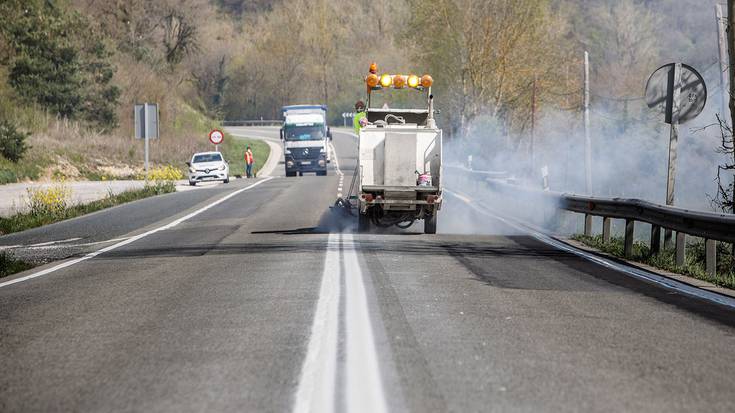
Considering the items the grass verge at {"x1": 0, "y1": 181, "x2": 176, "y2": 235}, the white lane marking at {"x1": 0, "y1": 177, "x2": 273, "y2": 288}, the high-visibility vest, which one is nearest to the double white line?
the white lane marking at {"x1": 0, "y1": 177, "x2": 273, "y2": 288}

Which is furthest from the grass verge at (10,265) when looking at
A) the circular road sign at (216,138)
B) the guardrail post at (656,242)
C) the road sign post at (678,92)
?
the circular road sign at (216,138)

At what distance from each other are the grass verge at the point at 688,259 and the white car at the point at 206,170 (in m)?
30.7

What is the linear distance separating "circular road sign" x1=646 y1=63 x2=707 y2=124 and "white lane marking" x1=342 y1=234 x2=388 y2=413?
696 centimetres

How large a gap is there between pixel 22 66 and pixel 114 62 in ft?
41.5

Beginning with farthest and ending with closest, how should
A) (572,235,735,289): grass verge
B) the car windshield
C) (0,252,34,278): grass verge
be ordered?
the car windshield < (0,252,34,278): grass verge < (572,235,735,289): grass verge

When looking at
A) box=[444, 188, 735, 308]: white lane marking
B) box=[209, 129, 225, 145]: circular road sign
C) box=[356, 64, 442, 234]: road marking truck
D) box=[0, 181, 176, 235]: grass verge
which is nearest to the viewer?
box=[444, 188, 735, 308]: white lane marking

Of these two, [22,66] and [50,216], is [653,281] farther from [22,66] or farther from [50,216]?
[22,66]

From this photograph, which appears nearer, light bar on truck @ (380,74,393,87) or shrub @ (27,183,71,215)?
light bar on truck @ (380,74,393,87)

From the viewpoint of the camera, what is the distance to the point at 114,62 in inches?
2680

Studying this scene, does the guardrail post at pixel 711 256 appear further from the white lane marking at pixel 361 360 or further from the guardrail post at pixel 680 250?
the white lane marking at pixel 361 360

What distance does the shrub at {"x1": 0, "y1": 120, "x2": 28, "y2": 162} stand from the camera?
4253cm

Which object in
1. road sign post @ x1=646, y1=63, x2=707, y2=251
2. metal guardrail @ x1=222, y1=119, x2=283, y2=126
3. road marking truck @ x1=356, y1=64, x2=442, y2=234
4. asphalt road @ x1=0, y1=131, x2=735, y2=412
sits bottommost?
asphalt road @ x1=0, y1=131, x2=735, y2=412

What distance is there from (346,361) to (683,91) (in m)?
10.0

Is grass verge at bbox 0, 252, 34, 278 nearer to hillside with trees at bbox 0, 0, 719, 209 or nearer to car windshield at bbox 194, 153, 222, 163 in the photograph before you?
hillside with trees at bbox 0, 0, 719, 209
